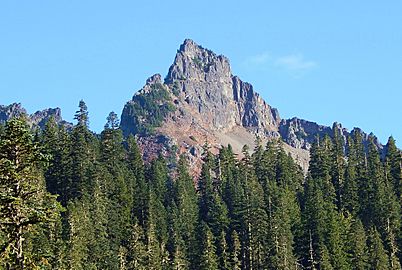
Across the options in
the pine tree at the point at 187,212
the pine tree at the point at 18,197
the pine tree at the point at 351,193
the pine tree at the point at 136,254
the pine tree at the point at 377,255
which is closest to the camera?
the pine tree at the point at 18,197

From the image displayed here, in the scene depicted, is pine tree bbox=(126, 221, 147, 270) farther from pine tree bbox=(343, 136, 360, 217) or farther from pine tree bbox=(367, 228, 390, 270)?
pine tree bbox=(343, 136, 360, 217)

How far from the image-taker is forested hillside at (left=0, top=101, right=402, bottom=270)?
88.6m

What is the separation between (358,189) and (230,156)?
104 ft

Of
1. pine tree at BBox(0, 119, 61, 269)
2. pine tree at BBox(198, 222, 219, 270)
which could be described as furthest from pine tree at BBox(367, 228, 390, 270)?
pine tree at BBox(0, 119, 61, 269)

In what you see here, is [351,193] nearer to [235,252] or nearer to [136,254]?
[235,252]

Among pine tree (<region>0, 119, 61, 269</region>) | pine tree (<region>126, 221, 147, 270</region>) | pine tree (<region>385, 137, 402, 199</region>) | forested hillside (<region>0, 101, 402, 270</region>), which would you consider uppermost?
pine tree (<region>385, 137, 402, 199</region>)

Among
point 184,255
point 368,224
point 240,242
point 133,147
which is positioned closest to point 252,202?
point 240,242

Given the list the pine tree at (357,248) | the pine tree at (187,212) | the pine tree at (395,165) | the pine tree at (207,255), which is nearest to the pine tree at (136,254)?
the pine tree at (207,255)

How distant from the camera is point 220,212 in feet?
363

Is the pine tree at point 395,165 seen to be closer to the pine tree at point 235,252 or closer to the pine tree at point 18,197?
the pine tree at point 235,252

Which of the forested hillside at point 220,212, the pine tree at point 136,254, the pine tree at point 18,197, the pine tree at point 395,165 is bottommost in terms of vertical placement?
the pine tree at point 18,197

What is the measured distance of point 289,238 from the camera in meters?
98.4

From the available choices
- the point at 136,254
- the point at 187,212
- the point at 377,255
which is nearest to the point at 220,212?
the point at 187,212

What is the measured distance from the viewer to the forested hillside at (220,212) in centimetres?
8862
